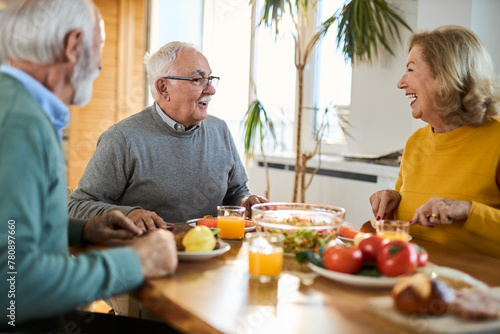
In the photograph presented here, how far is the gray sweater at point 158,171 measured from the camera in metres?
1.98

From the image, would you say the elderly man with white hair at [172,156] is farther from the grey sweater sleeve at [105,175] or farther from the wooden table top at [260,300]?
the wooden table top at [260,300]

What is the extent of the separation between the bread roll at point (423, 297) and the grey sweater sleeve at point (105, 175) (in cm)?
128

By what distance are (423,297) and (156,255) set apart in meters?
0.57

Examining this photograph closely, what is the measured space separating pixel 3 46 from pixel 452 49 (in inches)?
57.6

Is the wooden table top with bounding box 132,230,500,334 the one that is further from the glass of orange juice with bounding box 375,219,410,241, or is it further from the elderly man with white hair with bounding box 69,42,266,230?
the elderly man with white hair with bounding box 69,42,266,230

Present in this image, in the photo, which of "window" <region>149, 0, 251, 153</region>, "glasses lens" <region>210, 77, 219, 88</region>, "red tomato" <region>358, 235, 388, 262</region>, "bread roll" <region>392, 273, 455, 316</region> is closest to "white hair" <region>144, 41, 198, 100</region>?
"glasses lens" <region>210, 77, 219, 88</region>

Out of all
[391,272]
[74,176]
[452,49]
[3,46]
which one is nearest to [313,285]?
[391,272]

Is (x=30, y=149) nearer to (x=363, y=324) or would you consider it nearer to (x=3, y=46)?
(x=3, y=46)

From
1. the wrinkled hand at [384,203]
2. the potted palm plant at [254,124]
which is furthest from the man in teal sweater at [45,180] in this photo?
the potted palm plant at [254,124]

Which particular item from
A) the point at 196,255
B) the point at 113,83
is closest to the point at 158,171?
the point at 196,255

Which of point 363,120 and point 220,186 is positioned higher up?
point 363,120

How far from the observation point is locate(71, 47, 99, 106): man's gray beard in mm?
Result: 1116

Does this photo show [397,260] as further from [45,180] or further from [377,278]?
[45,180]

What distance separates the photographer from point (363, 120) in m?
3.45
